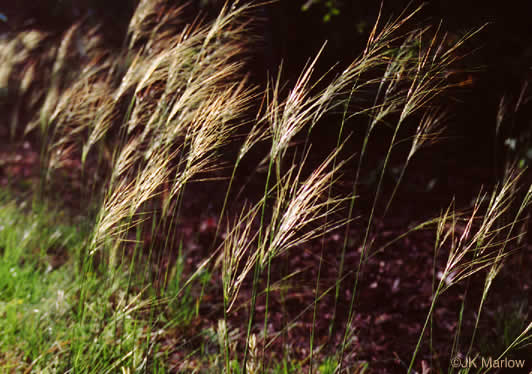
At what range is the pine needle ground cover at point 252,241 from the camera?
3.85 feet

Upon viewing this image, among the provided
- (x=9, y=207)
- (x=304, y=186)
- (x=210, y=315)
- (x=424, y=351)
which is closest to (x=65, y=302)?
(x=210, y=315)

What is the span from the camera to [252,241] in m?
1.45

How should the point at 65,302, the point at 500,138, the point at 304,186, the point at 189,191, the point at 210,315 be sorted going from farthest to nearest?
the point at 189,191
the point at 500,138
the point at 210,315
the point at 65,302
the point at 304,186

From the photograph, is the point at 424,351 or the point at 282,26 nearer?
the point at 424,351

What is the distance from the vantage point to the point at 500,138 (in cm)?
303

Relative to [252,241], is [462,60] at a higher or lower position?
higher

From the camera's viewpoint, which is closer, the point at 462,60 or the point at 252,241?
the point at 252,241

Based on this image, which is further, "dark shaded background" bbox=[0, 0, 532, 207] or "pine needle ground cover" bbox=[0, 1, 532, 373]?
"dark shaded background" bbox=[0, 0, 532, 207]

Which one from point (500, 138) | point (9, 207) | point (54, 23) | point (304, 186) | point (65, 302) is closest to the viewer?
point (304, 186)

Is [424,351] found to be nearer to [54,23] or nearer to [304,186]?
[304,186]

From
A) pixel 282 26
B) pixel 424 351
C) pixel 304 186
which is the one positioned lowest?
pixel 424 351

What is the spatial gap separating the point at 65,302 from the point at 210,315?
74 cm

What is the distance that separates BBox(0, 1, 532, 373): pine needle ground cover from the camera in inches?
46.2

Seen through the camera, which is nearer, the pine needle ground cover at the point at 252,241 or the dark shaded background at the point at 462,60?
the pine needle ground cover at the point at 252,241
